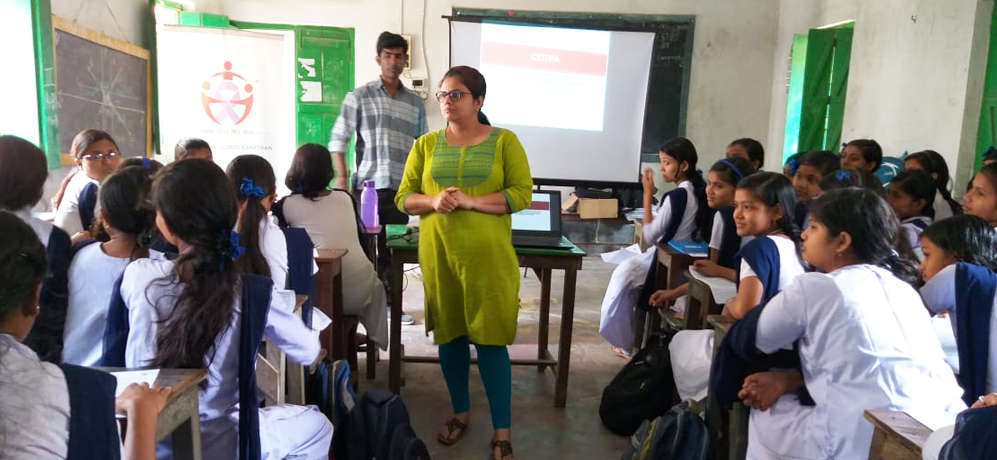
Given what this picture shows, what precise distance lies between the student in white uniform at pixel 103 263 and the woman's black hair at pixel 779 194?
172cm

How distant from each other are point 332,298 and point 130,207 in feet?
3.47

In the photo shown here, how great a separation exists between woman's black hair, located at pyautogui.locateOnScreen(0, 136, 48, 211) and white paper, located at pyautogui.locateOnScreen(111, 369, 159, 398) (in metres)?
1.08

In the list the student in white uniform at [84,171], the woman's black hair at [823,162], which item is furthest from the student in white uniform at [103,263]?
the woman's black hair at [823,162]

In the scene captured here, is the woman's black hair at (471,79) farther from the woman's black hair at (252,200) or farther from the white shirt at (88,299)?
the white shirt at (88,299)

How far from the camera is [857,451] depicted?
53.7 inches

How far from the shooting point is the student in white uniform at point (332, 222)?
2.58 m

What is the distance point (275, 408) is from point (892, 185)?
8.05 ft

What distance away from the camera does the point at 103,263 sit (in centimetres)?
147

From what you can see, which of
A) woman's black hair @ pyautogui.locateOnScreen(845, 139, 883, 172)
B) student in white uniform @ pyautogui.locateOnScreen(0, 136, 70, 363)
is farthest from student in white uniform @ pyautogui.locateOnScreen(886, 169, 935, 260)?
student in white uniform @ pyautogui.locateOnScreen(0, 136, 70, 363)

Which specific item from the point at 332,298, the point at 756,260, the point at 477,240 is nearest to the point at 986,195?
the point at 756,260

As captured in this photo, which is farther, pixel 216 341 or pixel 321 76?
pixel 321 76

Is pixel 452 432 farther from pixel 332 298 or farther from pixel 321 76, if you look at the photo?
pixel 321 76

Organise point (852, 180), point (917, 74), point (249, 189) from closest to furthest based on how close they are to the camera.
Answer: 1. point (249, 189)
2. point (852, 180)
3. point (917, 74)

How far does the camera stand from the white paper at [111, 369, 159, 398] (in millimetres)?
1103
